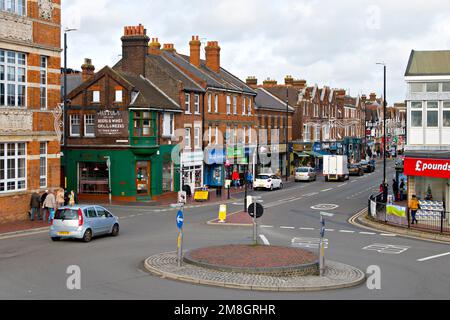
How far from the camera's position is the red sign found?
3059cm

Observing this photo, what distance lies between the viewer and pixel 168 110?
4538cm

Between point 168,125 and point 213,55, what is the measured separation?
16.4 meters

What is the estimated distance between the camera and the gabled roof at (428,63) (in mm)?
32438

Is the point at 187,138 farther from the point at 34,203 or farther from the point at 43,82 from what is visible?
the point at 34,203

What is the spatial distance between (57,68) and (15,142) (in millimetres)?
4965

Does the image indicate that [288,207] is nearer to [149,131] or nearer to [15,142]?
[149,131]

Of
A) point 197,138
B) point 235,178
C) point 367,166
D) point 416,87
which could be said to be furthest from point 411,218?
point 367,166

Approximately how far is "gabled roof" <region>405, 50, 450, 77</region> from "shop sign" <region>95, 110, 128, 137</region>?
1937 centimetres

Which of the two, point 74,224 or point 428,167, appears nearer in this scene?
point 74,224

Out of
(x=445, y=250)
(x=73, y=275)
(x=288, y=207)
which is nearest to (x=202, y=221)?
(x=288, y=207)

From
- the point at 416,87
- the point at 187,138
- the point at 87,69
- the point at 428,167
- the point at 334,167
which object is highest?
the point at 87,69

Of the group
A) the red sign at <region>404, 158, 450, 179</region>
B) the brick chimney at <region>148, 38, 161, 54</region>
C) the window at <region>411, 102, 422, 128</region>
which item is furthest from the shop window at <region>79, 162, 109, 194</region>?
the window at <region>411, 102, 422, 128</region>

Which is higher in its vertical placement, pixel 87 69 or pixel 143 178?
pixel 87 69

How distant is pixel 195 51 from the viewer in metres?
57.7
